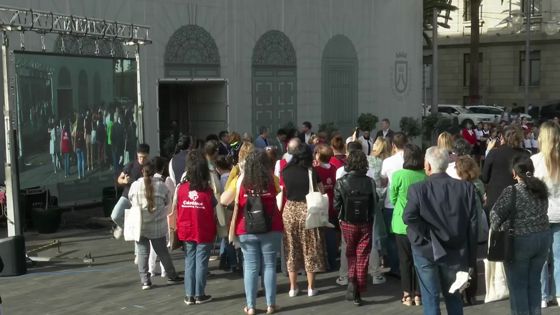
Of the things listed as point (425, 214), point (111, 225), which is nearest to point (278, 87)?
point (111, 225)

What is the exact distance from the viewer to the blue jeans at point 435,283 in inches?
252

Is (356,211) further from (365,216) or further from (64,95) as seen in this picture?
(64,95)

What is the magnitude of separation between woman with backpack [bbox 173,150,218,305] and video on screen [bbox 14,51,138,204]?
460 centimetres

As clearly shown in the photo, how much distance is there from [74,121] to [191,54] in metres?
4.92

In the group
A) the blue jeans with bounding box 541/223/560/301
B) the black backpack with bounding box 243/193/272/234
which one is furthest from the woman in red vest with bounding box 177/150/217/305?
the blue jeans with bounding box 541/223/560/301

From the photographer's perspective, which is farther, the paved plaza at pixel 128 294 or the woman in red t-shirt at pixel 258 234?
the paved plaza at pixel 128 294

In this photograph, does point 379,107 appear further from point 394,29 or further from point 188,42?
point 188,42

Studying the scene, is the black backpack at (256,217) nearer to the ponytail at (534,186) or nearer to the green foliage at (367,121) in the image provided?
the ponytail at (534,186)

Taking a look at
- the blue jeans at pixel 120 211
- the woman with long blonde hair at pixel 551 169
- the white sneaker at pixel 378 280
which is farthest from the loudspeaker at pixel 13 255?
the woman with long blonde hair at pixel 551 169

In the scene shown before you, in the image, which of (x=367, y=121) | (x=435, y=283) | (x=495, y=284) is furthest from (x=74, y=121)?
(x=367, y=121)

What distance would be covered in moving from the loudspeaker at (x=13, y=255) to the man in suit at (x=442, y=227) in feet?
14.5

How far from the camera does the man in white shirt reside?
8922mm

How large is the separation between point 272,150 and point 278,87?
1124 centimetres

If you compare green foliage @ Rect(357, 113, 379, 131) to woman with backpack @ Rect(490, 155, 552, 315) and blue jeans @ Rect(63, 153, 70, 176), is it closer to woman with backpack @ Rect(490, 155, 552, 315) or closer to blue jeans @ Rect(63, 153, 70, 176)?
blue jeans @ Rect(63, 153, 70, 176)
